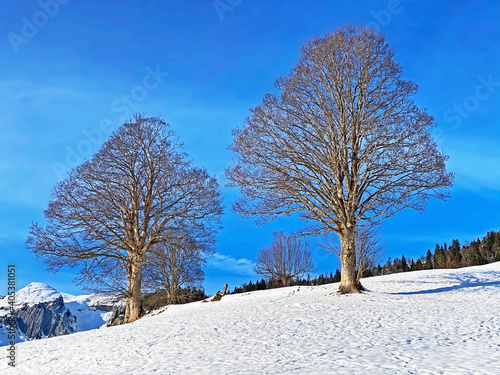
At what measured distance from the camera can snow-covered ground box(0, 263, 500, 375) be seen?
636cm

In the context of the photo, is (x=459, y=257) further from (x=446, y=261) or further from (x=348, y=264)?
(x=348, y=264)

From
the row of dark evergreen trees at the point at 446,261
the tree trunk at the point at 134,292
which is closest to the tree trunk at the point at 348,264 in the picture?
the tree trunk at the point at 134,292

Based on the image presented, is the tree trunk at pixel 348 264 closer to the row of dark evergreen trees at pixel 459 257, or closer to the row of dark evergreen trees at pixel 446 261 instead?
the row of dark evergreen trees at pixel 446 261

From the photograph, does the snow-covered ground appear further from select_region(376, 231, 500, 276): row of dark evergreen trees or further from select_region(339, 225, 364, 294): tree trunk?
select_region(376, 231, 500, 276): row of dark evergreen trees

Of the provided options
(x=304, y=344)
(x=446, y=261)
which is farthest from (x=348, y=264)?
(x=446, y=261)

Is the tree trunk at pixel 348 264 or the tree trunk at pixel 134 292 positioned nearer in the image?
the tree trunk at pixel 348 264

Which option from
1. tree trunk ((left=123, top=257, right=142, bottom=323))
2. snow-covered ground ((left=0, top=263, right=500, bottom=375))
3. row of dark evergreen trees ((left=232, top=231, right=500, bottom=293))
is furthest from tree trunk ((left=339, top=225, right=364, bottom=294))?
row of dark evergreen trees ((left=232, top=231, right=500, bottom=293))

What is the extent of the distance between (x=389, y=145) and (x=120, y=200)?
12.1 meters

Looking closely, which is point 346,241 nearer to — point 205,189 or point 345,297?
point 345,297

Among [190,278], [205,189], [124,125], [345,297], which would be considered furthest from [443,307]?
[190,278]

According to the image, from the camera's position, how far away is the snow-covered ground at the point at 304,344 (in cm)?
636

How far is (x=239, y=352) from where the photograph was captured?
7363 millimetres

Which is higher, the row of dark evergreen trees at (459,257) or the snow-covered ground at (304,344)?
the row of dark evergreen trees at (459,257)

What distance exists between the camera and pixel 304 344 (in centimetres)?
764
